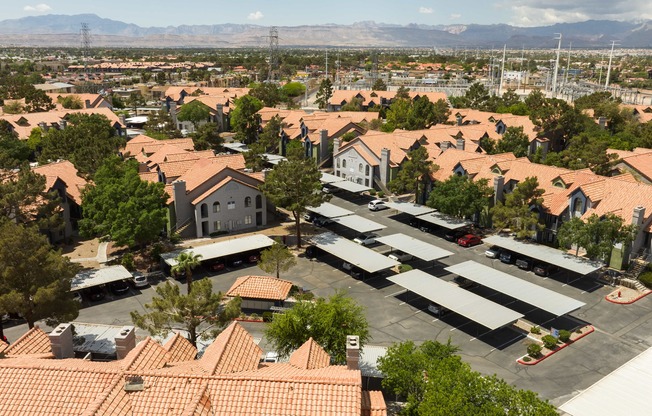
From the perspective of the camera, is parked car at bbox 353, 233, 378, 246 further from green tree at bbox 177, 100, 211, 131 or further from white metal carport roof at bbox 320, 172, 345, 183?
green tree at bbox 177, 100, 211, 131

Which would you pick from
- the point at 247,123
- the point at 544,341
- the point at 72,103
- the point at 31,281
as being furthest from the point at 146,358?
the point at 72,103

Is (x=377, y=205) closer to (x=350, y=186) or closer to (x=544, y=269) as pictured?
(x=350, y=186)

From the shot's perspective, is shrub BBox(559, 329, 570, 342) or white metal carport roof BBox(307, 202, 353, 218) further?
white metal carport roof BBox(307, 202, 353, 218)

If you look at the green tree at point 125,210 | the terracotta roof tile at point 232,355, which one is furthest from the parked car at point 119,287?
the terracotta roof tile at point 232,355

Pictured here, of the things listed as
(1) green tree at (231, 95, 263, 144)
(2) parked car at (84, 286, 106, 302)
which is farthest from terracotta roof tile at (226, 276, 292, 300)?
(1) green tree at (231, 95, 263, 144)

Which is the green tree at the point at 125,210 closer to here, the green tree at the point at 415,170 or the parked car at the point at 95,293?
the parked car at the point at 95,293

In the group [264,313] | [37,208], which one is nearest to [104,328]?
[264,313]

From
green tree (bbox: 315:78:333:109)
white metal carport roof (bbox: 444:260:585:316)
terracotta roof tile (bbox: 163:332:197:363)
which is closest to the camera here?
terracotta roof tile (bbox: 163:332:197:363)
